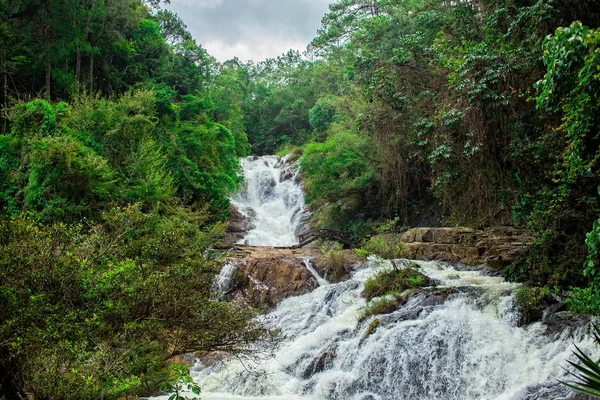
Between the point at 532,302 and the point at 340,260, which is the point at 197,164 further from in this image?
the point at 532,302

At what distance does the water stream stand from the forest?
3.10 ft

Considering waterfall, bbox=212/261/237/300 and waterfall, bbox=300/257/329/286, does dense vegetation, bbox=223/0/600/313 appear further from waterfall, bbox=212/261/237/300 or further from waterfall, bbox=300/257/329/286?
waterfall, bbox=212/261/237/300

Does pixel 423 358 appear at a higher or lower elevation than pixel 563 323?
lower

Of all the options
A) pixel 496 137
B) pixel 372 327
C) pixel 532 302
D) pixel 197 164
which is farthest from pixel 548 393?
pixel 197 164

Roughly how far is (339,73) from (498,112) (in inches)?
1049

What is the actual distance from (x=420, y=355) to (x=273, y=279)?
20.1ft

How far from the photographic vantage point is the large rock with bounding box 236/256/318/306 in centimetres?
1291

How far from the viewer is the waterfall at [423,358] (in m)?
7.11

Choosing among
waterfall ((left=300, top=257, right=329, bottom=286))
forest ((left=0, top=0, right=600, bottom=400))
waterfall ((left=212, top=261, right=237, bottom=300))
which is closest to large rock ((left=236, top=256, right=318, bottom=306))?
waterfall ((left=300, top=257, right=329, bottom=286))

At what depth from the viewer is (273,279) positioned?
44.1 feet

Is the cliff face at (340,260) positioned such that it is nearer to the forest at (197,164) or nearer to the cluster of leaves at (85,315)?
the forest at (197,164)

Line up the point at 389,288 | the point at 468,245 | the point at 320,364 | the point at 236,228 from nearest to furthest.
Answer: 1. the point at 320,364
2. the point at 389,288
3. the point at 468,245
4. the point at 236,228

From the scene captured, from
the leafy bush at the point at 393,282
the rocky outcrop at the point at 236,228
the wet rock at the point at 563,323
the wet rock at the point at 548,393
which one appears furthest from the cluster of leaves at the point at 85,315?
the rocky outcrop at the point at 236,228

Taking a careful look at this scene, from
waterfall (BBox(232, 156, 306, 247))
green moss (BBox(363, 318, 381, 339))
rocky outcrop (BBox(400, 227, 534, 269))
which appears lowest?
Result: green moss (BBox(363, 318, 381, 339))
